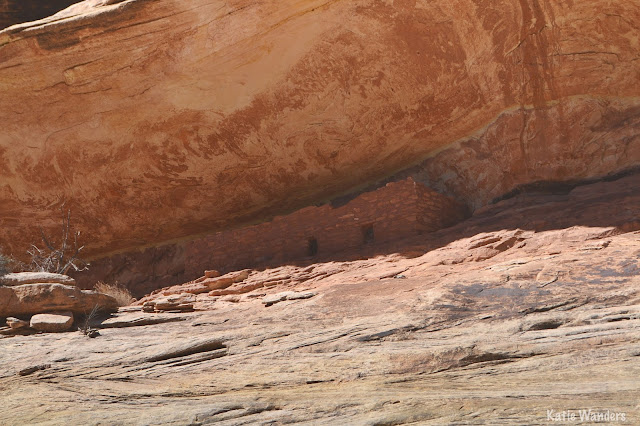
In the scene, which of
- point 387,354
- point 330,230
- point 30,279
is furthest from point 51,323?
point 330,230

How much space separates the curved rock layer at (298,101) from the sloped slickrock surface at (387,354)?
291 centimetres

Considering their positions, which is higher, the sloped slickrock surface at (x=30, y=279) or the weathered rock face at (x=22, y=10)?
the weathered rock face at (x=22, y=10)

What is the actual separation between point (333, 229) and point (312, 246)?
54 cm

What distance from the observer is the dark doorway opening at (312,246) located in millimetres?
10657

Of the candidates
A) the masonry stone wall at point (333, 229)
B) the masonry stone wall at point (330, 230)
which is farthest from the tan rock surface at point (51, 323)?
the masonry stone wall at point (333, 229)

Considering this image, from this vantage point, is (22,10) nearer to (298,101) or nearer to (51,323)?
(298,101)

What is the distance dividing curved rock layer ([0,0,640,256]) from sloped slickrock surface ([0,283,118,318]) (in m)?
4.69

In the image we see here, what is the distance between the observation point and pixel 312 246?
10781mm

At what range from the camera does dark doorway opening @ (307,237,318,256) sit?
1066cm

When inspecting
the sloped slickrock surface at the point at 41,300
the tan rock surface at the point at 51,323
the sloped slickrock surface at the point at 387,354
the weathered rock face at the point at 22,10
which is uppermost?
the weathered rock face at the point at 22,10

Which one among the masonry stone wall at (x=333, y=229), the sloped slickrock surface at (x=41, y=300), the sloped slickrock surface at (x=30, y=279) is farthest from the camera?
the masonry stone wall at (x=333, y=229)

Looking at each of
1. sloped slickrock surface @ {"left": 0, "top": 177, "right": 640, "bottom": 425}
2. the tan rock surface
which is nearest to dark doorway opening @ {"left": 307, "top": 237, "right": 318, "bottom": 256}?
sloped slickrock surface @ {"left": 0, "top": 177, "right": 640, "bottom": 425}

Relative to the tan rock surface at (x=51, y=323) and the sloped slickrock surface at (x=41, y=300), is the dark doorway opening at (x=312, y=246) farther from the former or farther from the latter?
the tan rock surface at (x=51, y=323)

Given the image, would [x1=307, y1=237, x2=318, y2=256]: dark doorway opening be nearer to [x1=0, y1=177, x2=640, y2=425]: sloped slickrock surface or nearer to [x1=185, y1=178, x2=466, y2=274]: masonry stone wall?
[x1=185, y1=178, x2=466, y2=274]: masonry stone wall
